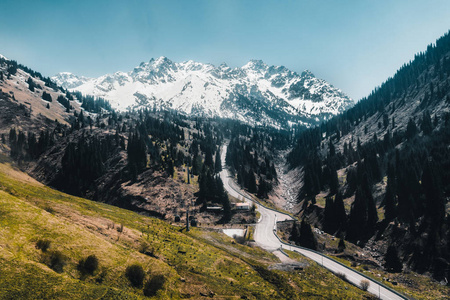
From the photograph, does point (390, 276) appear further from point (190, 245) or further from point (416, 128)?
point (416, 128)

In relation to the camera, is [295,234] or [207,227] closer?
[295,234]

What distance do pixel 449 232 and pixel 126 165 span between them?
503ft

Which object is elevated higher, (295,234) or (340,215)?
(340,215)

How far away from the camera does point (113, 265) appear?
39.8m

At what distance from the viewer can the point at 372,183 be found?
486 feet

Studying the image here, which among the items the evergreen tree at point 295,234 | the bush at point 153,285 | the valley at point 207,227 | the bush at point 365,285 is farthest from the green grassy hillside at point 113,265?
the evergreen tree at point 295,234

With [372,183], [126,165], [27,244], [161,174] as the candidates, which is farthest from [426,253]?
[126,165]

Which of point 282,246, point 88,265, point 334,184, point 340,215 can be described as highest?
point 334,184

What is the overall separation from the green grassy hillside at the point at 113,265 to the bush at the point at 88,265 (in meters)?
0.50

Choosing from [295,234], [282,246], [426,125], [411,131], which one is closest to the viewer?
[282,246]

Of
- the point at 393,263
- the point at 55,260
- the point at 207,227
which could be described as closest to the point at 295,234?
the point at 393,263

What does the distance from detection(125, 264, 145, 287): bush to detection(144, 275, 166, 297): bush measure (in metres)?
1.14

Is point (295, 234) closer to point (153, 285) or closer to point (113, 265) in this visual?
point (153, 285)

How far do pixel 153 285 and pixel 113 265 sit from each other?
273 inches
